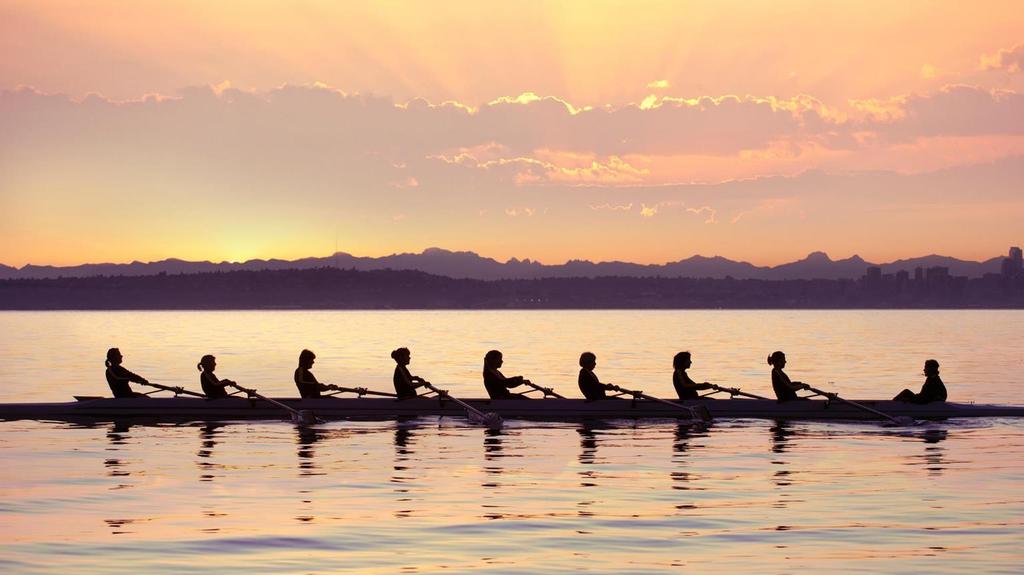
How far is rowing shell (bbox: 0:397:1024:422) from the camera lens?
3394 cm

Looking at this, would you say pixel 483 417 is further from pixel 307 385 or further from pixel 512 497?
pixel 512 497

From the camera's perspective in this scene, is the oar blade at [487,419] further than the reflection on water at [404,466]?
Yes

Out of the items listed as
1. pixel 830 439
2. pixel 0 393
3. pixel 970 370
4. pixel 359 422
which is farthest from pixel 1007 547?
pixel 970 370

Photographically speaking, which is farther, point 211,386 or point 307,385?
point 307,385

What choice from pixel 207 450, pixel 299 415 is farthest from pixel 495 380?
pixel 207 450

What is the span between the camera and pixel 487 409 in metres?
34.2

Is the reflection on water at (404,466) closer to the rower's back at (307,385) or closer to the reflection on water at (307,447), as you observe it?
the reflection on water at (307,447)

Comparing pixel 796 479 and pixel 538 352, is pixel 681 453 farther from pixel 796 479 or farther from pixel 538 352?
pixel 538 352

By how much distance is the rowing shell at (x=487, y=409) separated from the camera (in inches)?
1336

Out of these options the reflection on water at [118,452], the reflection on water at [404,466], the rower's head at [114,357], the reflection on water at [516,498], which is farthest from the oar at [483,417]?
the rower's head at [114,357]

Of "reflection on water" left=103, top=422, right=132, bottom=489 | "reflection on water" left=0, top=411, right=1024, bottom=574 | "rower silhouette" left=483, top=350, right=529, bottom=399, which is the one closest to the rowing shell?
"rower silhouette" left=483, top=350, right=529, bottom=399

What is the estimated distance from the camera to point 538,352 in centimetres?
10425

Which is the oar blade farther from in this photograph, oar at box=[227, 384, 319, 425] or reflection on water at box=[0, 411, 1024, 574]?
oar at box=[227, 384, 319, 425]

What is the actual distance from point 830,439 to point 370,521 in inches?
561
